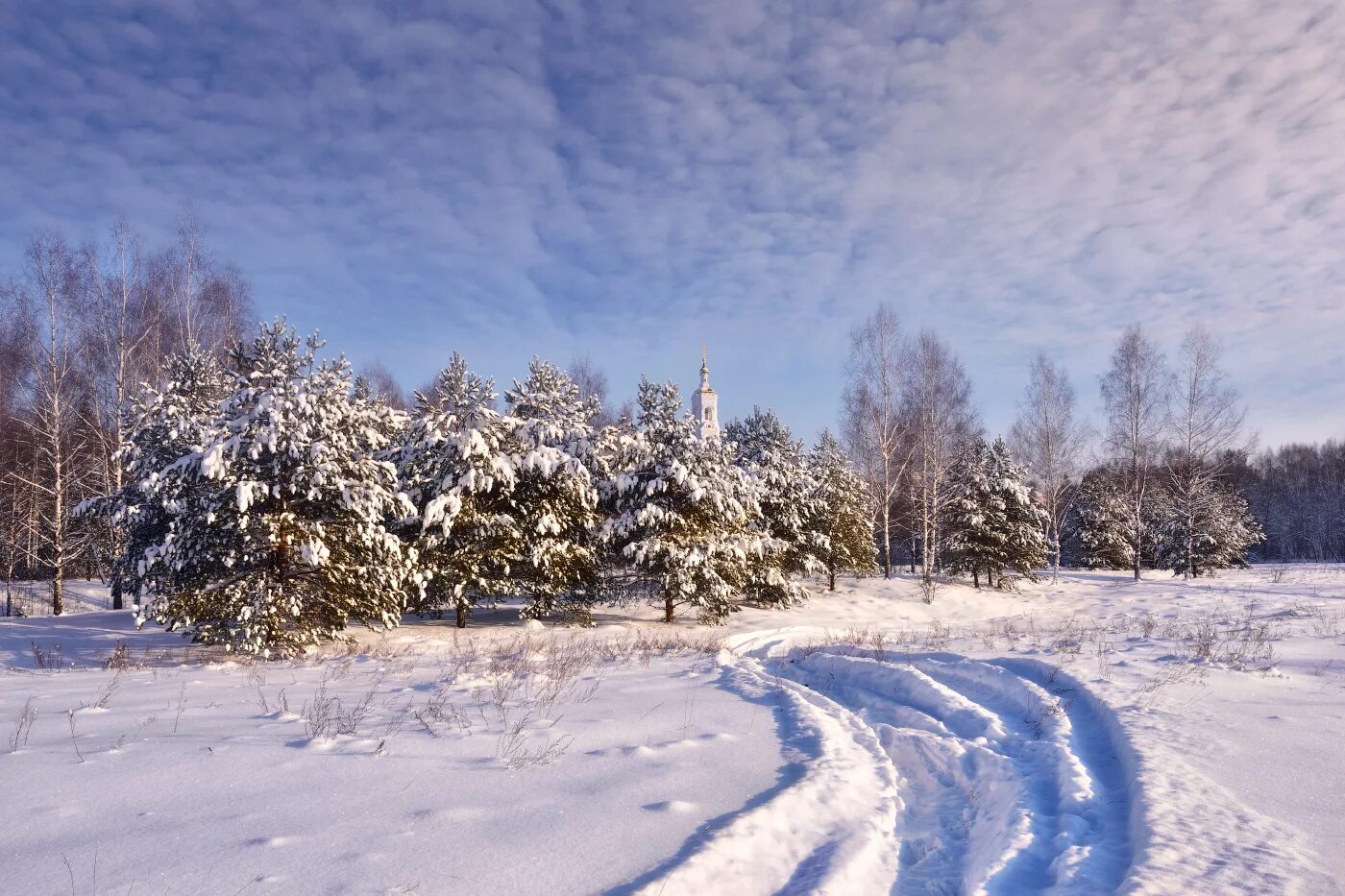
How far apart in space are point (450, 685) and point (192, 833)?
4.79 m

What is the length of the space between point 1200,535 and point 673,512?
34528mm

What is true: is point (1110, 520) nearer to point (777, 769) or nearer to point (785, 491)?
point (785, 491)

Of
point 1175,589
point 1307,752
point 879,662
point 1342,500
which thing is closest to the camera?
point 1307,752

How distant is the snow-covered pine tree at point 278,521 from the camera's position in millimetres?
12188

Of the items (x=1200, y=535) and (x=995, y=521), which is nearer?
(x=995, y=521)

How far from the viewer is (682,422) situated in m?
19.5

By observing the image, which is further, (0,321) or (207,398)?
(0,321)

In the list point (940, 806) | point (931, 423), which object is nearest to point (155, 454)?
point (940, 806)

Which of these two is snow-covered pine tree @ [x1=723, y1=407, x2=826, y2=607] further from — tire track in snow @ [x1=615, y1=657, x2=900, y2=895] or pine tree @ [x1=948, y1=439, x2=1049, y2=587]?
tire track in snow @ [x1=615, y1=657, x2=900, y2=895]

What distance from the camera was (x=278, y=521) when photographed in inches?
492

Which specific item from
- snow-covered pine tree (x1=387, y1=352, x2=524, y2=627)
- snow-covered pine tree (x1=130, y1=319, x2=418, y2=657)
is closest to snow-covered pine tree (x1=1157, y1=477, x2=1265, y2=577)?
snow-covered pine tree (x1=387, y1=352, x2=524, y2=627)

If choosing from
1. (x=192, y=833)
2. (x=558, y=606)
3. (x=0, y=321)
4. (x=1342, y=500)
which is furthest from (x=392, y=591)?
(x=1342, y=500)

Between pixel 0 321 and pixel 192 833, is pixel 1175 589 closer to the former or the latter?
pixel 192 833

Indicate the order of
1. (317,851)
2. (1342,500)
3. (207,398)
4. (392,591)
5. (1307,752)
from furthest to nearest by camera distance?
A: (1342,500) < (207,398) < (392,591) < (1307,752) < (317,851)
